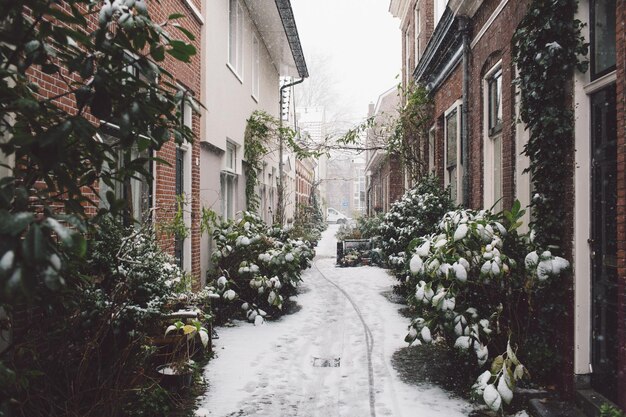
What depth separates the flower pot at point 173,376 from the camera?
15.7 ft

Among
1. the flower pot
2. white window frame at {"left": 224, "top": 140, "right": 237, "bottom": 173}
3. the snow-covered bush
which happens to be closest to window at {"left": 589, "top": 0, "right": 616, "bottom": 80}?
the flower pot

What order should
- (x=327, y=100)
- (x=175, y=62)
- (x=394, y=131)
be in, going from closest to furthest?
(x=175, y=62)
(x=394, y=131)
(x=327, y=100)

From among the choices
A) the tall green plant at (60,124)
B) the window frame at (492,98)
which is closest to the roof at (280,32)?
the window frame at (492,98)

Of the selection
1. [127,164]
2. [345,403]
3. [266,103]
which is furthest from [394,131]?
[127,164]

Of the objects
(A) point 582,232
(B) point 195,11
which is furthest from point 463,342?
(B) point 195,11

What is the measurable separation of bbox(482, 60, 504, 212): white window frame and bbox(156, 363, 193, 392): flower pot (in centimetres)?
474

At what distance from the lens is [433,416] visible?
454 cm

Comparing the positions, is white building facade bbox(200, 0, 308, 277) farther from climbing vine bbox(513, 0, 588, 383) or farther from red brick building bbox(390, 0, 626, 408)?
climbing vine bbox(513, 0, 588, 383)

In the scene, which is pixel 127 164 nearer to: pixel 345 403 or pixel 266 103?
pixel 345 403

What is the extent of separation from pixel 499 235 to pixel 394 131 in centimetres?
909

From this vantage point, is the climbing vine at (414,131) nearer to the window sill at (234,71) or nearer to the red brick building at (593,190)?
the window sill at (234,71)

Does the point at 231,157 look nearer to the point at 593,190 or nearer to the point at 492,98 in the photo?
the point at 492,98

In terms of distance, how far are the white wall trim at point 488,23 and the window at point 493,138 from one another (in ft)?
2.08

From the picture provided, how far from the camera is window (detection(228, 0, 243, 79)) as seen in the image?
1143cm
